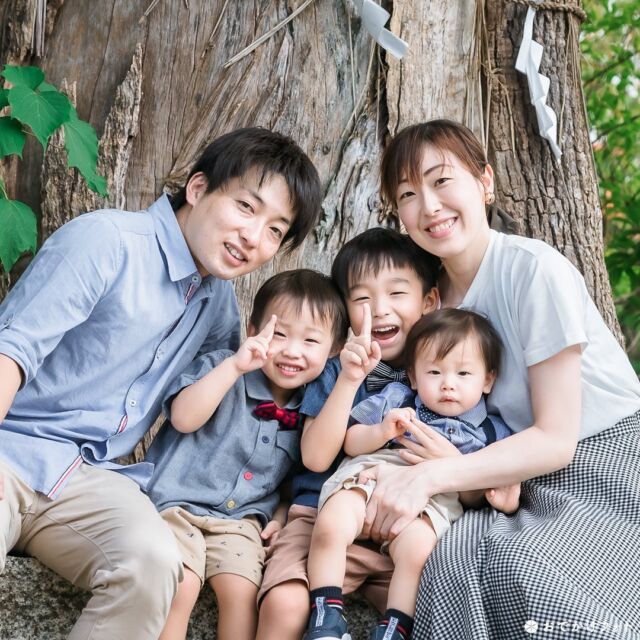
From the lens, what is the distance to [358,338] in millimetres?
2412

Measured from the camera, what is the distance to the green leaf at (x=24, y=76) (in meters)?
2.72

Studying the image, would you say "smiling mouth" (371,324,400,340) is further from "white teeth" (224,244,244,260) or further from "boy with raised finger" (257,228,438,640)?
"white teeth" (224,244,244,260)

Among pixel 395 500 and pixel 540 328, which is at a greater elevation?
pixel 540 328

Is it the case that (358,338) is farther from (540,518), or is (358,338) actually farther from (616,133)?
(616,133)

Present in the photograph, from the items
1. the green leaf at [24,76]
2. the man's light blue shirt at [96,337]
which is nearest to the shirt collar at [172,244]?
the man's light blue shirt at [96,337]

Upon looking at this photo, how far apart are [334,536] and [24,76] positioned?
1.70 metres

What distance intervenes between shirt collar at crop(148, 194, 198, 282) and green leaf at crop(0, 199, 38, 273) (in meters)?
0.43

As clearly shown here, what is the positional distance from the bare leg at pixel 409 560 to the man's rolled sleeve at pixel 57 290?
1.04 meters

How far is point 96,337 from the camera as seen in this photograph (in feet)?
8.04

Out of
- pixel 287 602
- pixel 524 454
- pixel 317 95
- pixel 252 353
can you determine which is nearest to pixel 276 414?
pixel 252 353

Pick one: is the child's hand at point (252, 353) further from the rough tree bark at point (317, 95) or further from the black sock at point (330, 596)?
the rough tree bark at point (317, 95)

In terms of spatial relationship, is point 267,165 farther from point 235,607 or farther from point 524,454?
point 235,607

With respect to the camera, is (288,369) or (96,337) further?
(288,369)

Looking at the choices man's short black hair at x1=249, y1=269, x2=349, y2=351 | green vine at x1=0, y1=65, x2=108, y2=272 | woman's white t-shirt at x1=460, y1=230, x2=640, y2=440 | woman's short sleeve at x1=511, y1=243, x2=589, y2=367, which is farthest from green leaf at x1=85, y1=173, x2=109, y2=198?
woman's short sleeve at x1=511, y1=243, x2=589, y2=367
